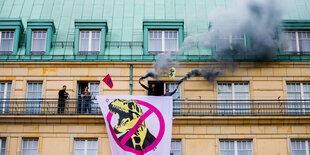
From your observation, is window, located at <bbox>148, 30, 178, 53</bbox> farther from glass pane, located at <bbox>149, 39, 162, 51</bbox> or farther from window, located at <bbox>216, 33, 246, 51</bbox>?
window, located at <bbox>216, 33, 246, 51</bbox>

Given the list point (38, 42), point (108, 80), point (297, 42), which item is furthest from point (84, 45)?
point (297, 42)

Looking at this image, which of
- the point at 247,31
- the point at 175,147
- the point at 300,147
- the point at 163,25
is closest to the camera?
the point at 300,147

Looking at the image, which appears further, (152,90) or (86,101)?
(86,101)

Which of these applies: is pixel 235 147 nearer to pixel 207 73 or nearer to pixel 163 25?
pixel 207 73

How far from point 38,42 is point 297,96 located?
1560cm

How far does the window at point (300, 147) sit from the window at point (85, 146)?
10.9 meters

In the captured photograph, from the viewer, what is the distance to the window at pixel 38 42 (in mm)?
31375

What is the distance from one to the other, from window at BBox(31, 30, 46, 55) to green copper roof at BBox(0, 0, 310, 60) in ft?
2.21

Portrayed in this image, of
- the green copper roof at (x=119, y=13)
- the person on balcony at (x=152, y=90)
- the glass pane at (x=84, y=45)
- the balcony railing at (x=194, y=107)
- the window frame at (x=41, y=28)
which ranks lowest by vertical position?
the balcony railing at (x=194, y=107)

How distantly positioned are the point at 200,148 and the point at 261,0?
30.4 ft

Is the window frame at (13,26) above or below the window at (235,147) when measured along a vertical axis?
above

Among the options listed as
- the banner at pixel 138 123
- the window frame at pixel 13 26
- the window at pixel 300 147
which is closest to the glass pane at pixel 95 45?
the banner at pixel 138 123

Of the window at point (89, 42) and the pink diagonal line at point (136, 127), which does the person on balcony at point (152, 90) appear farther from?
the window at point (89, 42)

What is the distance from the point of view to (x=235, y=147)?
2886 cm
